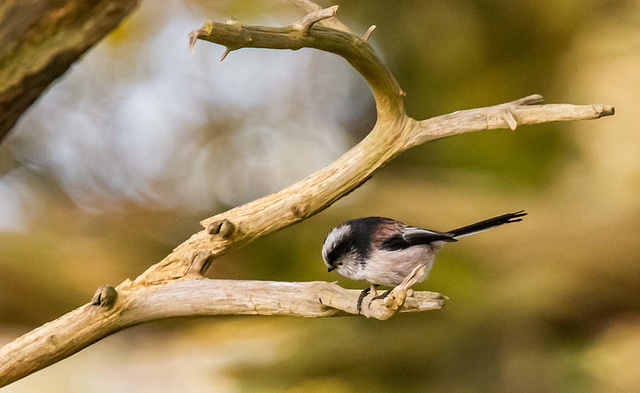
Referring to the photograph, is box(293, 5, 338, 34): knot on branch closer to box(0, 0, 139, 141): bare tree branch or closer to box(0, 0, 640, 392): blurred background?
box(0, 0, 139, 141): bare tree branch

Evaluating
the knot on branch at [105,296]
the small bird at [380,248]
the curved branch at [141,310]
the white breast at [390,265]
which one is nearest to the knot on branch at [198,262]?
the curved branch at [141,310]

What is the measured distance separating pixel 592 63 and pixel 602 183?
0.71 meters

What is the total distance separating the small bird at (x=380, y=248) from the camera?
5.04ft

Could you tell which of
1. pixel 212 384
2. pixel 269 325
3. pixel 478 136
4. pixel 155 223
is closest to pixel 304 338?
pixel 269 325

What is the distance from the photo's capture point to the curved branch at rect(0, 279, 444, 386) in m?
1.56

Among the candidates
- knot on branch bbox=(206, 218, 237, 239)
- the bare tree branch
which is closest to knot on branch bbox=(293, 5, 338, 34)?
knot on branch bbox=(206, 218, 237, 239)

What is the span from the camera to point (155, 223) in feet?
12.8

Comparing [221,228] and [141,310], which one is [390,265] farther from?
[141,310]

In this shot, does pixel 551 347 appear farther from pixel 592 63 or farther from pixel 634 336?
pixel 592 63

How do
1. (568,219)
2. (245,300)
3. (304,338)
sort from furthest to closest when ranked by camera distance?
(304,338) → (568,219) → (245,300)

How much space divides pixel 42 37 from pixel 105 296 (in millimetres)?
773

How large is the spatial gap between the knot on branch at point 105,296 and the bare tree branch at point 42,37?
67cm

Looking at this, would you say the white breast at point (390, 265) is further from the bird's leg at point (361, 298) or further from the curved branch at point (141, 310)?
the curved branch at point (141, 310)

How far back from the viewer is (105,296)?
61.6 inches
